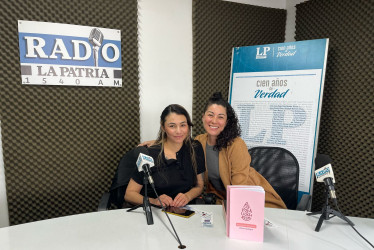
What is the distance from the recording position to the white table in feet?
3.86

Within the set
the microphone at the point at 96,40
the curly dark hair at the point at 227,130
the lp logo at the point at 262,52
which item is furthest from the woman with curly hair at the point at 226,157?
the microphone at the point at 96,40

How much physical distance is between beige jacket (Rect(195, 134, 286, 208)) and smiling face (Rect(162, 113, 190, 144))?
33 centimetres

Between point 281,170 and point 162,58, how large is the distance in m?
1.62

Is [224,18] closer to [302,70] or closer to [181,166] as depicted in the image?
[302,70]

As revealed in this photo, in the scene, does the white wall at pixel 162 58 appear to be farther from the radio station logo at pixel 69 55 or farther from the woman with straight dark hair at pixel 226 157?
the woman with straight dark hair at pixel 226 157

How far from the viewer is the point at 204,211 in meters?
1.53

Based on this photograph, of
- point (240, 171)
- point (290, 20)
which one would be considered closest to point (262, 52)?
point (290, 20)

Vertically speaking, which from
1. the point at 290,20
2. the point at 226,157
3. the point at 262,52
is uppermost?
the point at 290,20

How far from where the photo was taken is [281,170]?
199 cm

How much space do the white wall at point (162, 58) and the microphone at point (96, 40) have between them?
1.29 feet

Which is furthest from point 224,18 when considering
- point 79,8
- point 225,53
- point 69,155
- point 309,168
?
point 69,155

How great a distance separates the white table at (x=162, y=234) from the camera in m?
1.18

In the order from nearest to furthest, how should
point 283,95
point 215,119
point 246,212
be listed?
point 246,212 → point 215,119 → point 283,95

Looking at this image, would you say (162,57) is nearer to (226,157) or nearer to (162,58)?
(162,58)
